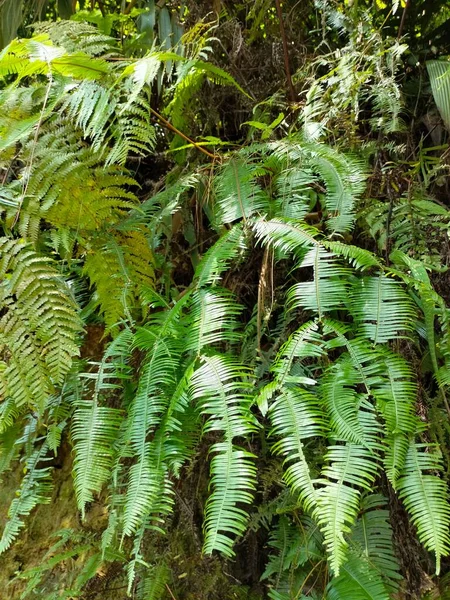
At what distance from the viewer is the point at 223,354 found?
121cm

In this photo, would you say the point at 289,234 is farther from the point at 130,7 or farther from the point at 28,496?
the point at 130,7

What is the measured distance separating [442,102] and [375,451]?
4.03 ft

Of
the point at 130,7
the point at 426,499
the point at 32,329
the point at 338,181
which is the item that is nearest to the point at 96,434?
the point at 32,329

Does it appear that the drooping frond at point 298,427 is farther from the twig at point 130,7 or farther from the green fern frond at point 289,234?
the twig at point 130,7

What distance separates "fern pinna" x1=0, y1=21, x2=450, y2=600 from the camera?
1.04 m

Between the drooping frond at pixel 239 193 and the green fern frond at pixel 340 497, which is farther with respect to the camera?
the drooping frond at pixel 239 193

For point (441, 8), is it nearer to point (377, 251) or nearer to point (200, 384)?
point (377, 251)

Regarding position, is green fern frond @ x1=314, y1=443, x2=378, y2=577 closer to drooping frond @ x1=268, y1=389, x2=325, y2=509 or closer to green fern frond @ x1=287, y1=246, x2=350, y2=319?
drooping frond @ x1=268, y1=389, x2=325, y2=509

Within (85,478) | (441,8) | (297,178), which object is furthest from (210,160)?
(441,8)

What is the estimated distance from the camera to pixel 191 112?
1875 millimetres

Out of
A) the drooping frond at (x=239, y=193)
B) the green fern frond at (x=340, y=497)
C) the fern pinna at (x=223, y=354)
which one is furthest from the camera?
the drooping frond at (x=239, y=193)

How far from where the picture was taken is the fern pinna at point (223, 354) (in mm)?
1039

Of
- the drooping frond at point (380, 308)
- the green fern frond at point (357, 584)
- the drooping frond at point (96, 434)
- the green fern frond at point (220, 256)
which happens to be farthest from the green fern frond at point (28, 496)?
the drooping frond at point (380, 308)

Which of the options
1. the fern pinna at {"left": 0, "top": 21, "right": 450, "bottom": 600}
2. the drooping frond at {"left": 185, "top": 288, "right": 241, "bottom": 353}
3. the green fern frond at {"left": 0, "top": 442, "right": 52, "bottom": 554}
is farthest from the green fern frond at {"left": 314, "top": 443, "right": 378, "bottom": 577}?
the green fern frond at {"left": 0, "top": 442, "right": 52, "bottom": 554}
